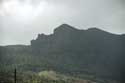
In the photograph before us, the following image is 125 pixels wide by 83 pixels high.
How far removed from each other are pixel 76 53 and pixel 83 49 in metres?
0.18

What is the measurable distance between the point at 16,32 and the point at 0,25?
549mm

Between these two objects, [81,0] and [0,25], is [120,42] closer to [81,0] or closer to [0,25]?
[81,0]

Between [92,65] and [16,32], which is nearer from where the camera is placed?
[92,65]

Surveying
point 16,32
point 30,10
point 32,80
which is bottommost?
point 32,80

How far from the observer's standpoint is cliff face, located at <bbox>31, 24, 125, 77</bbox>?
5863 mm

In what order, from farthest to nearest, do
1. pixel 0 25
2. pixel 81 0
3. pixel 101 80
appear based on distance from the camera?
A: pixel 0 25, pixel 81 0, pixel 101 80

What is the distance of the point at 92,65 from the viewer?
19.6 ft

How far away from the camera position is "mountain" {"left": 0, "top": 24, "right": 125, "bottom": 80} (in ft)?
19.2

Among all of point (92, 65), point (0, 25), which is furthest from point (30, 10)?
point (92, 65)

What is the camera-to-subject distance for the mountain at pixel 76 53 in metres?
5.86

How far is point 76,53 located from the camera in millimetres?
6102

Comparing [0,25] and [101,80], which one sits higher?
[0,25]

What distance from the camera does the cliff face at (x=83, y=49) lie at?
5.86 m

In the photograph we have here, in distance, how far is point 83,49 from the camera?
606 centimetres
